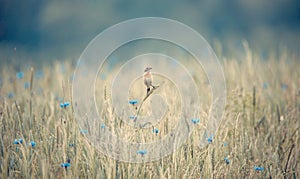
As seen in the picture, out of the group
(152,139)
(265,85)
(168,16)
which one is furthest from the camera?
(168,16)

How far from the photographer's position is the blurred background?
9.21 meters

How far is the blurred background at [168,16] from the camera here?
30.2ft

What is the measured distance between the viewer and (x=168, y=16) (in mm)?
10609

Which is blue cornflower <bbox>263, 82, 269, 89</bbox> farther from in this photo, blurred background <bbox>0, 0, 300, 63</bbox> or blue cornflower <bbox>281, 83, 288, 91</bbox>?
blurred background <bbox>0, 0, 300, 63</bbox>

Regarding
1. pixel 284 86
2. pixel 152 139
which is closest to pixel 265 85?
pixel 284 86

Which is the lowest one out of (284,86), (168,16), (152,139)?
(152,139)

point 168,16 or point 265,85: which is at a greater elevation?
point 168,16

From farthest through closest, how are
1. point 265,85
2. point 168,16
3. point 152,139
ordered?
point 168,16 < point 265,85 < point 152,139

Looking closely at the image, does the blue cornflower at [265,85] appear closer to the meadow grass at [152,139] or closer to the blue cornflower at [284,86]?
the blue cornflower at [284,86]

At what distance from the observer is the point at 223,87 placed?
12.1 ft

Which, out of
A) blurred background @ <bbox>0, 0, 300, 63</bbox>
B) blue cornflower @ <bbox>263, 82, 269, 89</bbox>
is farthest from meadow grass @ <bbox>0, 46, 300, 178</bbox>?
blurred background @ <bbox>0, 0, 300, 63</bbox>

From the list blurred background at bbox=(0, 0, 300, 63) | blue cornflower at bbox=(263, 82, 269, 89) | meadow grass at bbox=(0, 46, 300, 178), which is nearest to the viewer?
meadow grass at bbox=(0, 46, 300, 178)

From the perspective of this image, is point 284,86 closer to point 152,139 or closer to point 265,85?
point 265,85

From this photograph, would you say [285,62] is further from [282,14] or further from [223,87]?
[282,14]
